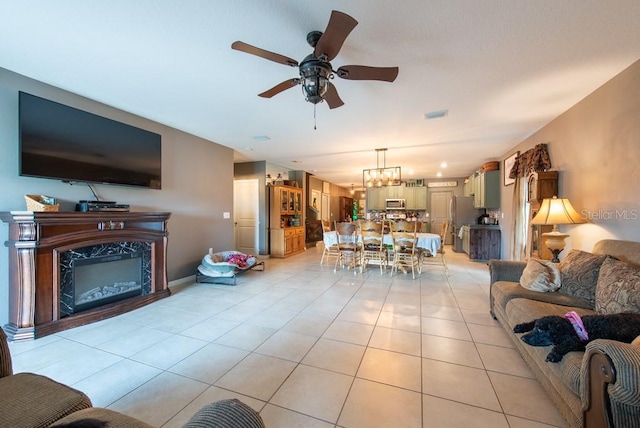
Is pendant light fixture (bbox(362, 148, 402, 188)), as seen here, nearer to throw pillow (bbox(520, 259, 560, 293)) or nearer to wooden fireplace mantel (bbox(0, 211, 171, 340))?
throw pillow (bbox(520, 259, 560, 293))

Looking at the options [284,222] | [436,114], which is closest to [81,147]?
[436,114]

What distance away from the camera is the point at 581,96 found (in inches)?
112

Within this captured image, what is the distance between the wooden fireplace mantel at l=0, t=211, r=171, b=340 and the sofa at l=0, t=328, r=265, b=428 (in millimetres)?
1812

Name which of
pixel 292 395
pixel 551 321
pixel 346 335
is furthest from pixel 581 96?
pixel 292 395

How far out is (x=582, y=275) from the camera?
6.93 feet

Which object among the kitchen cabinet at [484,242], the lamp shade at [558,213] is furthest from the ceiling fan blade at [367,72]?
the kitchen cabinet at [484,242]

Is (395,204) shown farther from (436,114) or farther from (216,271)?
(216,271)

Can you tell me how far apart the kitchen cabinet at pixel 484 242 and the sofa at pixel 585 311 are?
3651 mm

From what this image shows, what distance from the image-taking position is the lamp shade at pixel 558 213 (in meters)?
2.70

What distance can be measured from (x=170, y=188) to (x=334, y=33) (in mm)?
3571

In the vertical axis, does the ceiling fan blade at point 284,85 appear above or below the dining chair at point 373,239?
above

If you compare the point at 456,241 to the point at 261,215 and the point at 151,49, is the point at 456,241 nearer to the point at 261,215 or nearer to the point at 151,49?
the point at 261,215

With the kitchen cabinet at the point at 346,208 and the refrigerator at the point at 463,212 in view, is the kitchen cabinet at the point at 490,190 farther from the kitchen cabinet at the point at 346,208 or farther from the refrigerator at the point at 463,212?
the kitchen cabinet at the point at 346,208

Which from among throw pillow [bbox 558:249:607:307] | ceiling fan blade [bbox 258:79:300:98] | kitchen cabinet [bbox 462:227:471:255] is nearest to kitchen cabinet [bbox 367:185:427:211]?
kitchen cabinet [bbox 462:227:471:255]
